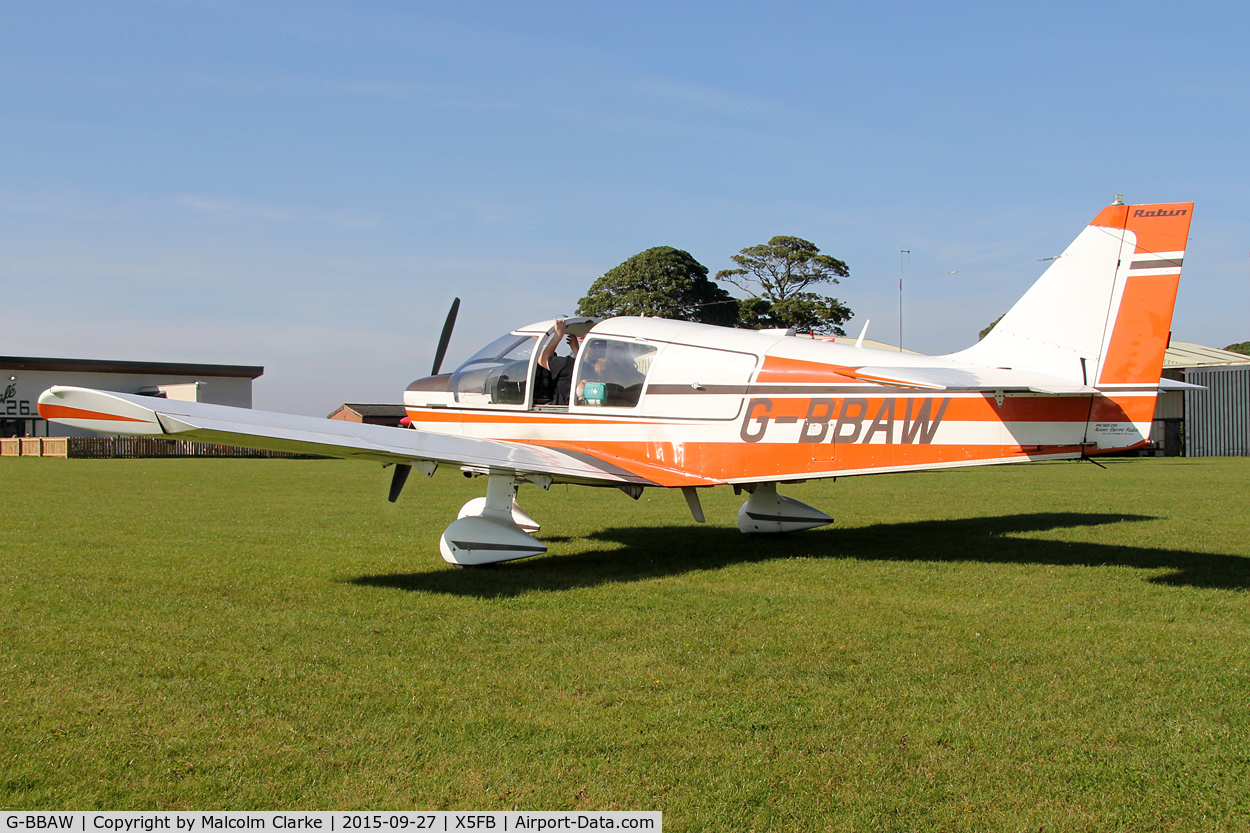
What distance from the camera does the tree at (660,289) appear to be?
46250mm

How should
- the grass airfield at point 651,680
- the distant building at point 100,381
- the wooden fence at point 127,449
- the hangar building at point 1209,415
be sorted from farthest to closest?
the distant building at point 100,381 < the wooden fence at point 127,449 < the hangar building at point 1209,415 < the grass airfield at point 651,680

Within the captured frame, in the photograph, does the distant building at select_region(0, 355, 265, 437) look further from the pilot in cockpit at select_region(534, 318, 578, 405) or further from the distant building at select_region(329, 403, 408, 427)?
the pilot in cockpit at select_region(534, 318, 578, 405)

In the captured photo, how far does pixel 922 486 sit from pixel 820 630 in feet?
45.2

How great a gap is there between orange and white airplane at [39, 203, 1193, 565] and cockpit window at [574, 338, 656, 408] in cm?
2

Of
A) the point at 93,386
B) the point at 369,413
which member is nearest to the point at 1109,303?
the point at 369,413

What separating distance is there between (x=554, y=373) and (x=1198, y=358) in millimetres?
37780

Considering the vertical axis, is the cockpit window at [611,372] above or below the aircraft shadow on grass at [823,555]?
above

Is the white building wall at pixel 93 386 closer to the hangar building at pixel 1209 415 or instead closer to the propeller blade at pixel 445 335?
the propeller blade at pixel 445 335

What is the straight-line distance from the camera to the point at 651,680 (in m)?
4.65

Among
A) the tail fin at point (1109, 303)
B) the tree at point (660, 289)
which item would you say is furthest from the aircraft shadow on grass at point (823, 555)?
the tree at point (660, 289)

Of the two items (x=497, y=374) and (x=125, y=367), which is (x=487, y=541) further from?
(x=125, y=367)

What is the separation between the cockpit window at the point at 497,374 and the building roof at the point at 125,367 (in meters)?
57.0

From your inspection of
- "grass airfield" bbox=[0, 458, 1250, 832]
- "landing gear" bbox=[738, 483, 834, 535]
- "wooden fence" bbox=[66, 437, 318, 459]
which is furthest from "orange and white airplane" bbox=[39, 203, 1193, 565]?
"wooden fence" bbox=[66, 437, 318, 459]

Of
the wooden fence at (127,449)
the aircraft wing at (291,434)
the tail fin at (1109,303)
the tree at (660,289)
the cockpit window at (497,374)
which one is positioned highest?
the tree at (660,289)
